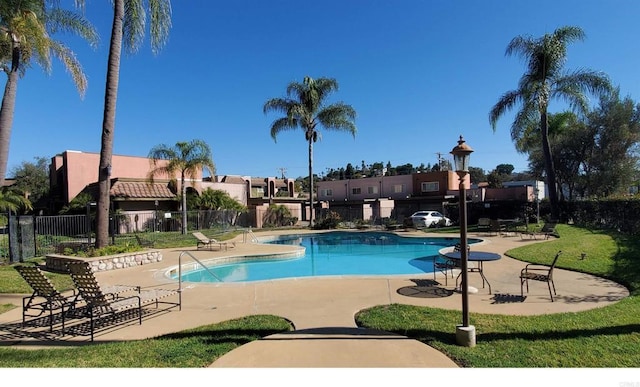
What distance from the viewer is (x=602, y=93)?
77.8 feet

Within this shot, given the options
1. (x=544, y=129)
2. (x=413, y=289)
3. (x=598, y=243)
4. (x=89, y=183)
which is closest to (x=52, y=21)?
(x=413, y=289)

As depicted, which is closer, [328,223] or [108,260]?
[108,260]

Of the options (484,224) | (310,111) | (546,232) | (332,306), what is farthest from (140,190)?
(546,232)

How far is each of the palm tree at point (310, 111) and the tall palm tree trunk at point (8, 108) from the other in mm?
17861

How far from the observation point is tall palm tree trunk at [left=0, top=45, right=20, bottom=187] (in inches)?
505

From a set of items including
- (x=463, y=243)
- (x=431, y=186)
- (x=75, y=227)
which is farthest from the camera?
(x=431, y=186)

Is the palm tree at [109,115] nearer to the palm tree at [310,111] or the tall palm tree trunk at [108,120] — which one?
the tall palm tree trunk at [108,120]

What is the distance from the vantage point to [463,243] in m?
5.11

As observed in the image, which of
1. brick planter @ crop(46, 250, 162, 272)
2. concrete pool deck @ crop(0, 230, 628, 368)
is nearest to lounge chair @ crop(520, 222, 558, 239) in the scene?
concrete pool deck @ crop(0, 230, 628, 368)

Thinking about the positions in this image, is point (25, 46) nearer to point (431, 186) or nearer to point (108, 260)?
point (108, 260)

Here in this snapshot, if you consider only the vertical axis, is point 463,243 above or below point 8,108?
Result: below

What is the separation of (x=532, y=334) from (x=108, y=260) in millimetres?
12283

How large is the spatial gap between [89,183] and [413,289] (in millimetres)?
30590

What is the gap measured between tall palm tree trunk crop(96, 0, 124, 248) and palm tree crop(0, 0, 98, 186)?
1.95 m
